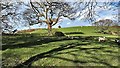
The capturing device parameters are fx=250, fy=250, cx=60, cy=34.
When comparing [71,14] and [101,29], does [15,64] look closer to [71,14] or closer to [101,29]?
[71,14]

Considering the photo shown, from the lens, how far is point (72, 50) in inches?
598

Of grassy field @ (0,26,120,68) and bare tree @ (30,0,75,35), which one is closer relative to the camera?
grassy field @ (0,26,120,68)

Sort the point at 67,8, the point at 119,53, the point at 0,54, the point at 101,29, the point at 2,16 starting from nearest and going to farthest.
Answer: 1. the point at 0,54
2. the point at 119,53
3. the point at 2,16
4. the point at 67,8
5. the point at 101,29

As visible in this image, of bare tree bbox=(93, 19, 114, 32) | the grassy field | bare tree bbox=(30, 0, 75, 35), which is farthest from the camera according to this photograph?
bare tree bbox=(93, 19, 114, 32)

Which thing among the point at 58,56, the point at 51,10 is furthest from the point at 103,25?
the point at 58,56

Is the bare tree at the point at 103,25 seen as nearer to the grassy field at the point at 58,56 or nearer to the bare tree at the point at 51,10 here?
the bare tree at the point at 51,10

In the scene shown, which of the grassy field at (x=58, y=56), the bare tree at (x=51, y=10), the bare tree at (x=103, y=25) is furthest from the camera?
the bare tree at (x=103, y=25)

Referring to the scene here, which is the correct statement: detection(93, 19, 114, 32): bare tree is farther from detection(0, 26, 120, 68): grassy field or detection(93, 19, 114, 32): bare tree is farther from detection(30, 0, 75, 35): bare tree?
detection(0, 26, 120, 68): grassy field

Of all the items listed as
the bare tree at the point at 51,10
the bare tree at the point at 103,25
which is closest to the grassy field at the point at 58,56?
the bare tree at the point at 51,10

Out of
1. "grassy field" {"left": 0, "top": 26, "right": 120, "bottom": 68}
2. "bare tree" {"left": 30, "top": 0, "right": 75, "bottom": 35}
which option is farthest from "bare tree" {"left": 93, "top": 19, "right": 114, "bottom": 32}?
"grassy field" {"left": 0, "top": 26, "right": 120, "bottom": 68}

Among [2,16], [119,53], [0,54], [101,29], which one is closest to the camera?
[0,54]

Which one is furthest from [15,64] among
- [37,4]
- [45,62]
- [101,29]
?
[101,29]

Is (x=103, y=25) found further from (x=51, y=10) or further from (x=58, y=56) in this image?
(x=58, y=56)

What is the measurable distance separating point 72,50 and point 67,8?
17077 mm
